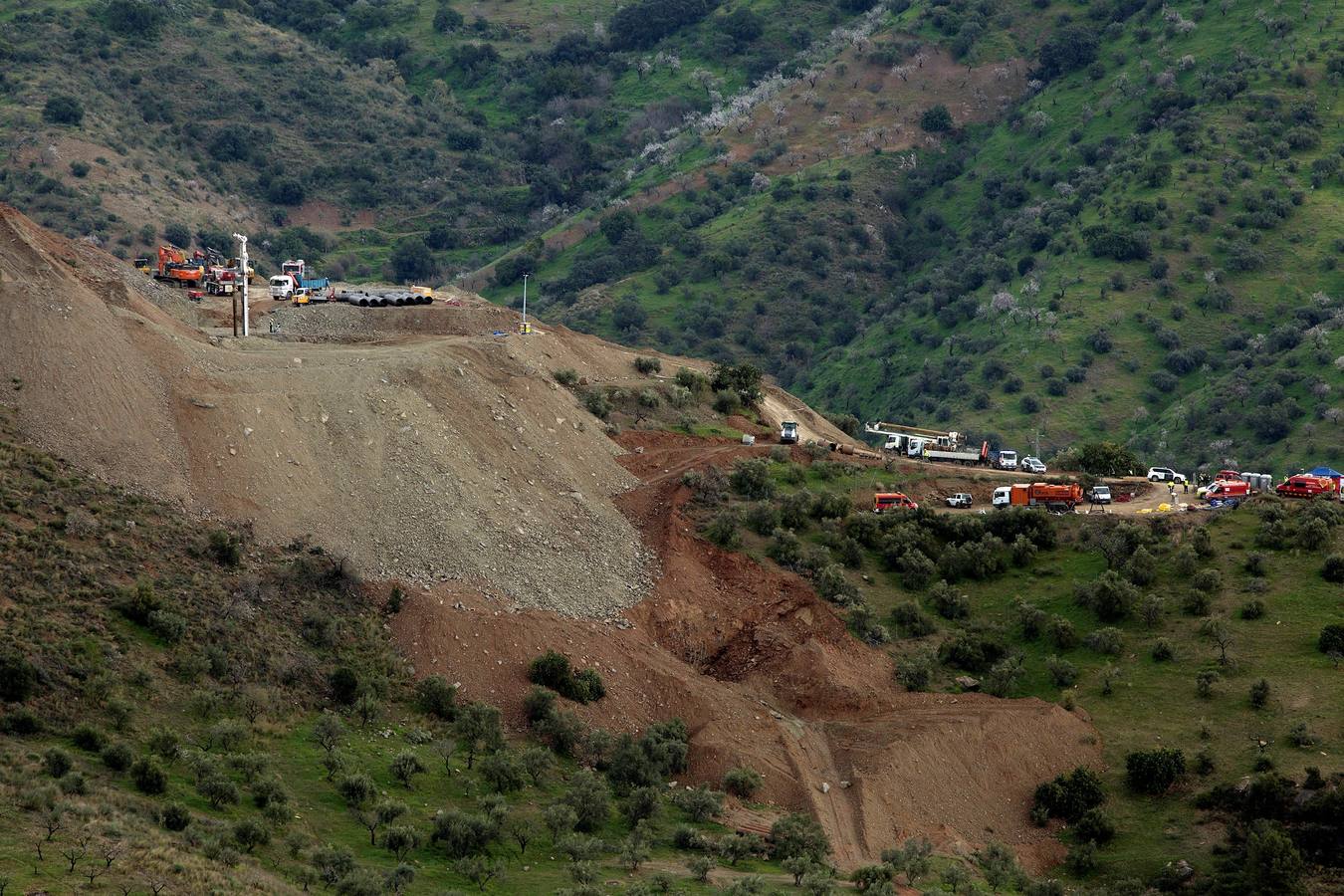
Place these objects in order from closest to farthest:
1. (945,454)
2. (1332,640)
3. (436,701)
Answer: (436,701), (1332,640), (945,454)

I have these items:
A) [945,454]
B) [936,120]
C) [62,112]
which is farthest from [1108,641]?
[936,120]

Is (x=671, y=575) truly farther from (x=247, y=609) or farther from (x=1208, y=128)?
(x=1208, y=128)

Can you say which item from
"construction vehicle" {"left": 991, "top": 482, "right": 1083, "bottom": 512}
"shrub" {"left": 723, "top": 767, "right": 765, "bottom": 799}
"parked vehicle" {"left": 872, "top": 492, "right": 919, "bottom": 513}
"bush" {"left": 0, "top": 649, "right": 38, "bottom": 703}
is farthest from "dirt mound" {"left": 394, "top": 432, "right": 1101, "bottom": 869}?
"construction vehicle" {"left": 991, "top": 482, "right": 1083, "bottom": 512}

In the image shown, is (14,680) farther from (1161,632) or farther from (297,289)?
A: (297,289)

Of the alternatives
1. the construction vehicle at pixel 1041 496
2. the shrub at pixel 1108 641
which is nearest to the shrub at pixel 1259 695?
the shrub at pixel 1108 641

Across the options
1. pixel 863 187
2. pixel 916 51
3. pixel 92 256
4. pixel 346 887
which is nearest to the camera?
pixel 346 887

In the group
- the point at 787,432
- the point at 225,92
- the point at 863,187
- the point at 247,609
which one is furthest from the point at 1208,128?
the point at 247,609

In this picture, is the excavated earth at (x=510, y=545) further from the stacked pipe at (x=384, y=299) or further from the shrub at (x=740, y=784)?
the stacked pipe at (x=384, y=299)
